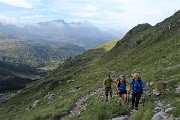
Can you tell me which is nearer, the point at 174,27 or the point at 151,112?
the point at 151,112

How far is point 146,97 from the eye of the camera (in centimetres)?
2898

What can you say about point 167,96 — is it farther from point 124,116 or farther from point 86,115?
point 86,115

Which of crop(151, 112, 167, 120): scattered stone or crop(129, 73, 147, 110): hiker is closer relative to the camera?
crop(151, 112, 167, 120): scattered stone

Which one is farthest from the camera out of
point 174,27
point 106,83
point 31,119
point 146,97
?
point 174,27

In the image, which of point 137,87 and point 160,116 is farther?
point 137,87

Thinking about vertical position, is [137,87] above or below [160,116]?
above

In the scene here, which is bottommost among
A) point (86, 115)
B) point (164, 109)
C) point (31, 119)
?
point (31, 119)

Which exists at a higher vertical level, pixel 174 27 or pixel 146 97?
pixel 174 27

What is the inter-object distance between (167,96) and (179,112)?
172 inches

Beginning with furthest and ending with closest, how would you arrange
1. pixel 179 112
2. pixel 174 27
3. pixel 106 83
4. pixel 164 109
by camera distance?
pixel 174 27
pixel 106 83
pixel 164 109
pixel 179 112

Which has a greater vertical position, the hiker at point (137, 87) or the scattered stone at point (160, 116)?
the hiker at point (137, 87)

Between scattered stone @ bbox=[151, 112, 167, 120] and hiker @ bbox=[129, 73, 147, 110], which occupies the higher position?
hiker @ bbox=[129, 73, 147, 110]

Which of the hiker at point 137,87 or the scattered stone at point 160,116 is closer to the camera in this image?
the scattered stone at point 160,116

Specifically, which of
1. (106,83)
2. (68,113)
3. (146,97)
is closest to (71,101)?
(68,113)
